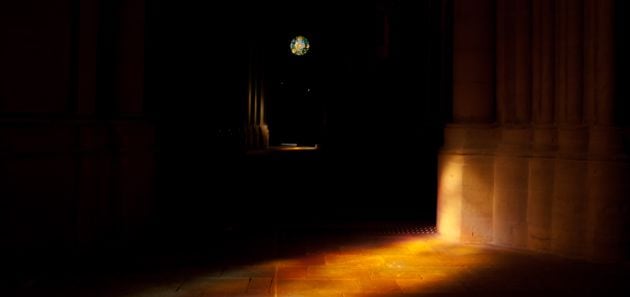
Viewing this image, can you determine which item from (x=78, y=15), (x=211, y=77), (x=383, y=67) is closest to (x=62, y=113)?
(x=78, y=15)

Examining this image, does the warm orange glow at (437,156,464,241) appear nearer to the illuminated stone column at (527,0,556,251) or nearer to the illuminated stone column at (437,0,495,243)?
the illuminated stone column at (437,0,495,243)

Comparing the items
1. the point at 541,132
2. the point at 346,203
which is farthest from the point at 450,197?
the point at 346,203

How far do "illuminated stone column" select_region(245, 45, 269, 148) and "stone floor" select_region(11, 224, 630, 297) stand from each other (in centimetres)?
1665

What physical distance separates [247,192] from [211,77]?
714 cm

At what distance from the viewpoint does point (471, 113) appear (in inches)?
250

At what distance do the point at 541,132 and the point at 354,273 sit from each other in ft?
9.32

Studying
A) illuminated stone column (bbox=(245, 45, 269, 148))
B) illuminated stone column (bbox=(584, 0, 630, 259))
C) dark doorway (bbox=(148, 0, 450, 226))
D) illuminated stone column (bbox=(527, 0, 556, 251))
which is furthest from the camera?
illuminated stone column (bbox=(245, 45, 269, 148))

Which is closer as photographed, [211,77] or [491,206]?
[491,206]

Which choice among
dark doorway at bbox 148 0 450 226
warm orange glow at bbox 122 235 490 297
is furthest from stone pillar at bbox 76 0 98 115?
dark doorway at bbox 148 0 450 226

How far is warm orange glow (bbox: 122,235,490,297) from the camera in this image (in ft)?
13.9

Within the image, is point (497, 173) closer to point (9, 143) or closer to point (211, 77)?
point (9, 143)

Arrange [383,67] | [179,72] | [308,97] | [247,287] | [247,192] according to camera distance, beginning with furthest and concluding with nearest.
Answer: [308,97] < [383,67] < [179,72] < [247,192] < [247,287]

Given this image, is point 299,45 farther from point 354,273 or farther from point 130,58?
point 354,273

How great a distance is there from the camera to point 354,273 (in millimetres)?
4734
